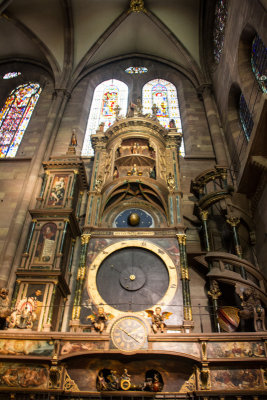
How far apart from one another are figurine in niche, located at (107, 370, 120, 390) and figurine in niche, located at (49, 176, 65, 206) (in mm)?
4725

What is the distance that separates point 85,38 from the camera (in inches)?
650

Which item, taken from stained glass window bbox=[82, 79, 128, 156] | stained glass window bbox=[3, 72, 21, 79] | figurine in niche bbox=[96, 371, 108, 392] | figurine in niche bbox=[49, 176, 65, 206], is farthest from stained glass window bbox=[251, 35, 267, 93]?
stained glass window bbox=[3, 72, 21, 79]

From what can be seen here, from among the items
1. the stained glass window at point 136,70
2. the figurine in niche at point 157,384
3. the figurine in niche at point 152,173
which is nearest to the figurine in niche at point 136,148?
the figurine in niche at point 152,173

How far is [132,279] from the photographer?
8438mm

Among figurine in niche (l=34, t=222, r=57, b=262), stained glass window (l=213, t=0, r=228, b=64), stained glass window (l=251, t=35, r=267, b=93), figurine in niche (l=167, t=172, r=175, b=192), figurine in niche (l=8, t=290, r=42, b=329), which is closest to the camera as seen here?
figurine in niche (l=8, t=290, r=42, b=329)

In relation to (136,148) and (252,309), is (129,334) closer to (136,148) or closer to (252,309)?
(252,309)

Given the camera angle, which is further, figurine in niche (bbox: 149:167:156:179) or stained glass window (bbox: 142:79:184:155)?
stained glass window (bbox: 142:79:184:155)

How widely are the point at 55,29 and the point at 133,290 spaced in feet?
41.9

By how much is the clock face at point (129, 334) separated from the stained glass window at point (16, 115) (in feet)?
29.7

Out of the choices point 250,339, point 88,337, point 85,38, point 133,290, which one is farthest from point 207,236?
point 85,38

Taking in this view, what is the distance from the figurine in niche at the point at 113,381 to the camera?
6.14 metres

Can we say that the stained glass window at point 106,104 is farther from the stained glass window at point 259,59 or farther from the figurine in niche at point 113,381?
the figurine in niche at point 113,381

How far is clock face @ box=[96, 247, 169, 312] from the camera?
26.8 feet

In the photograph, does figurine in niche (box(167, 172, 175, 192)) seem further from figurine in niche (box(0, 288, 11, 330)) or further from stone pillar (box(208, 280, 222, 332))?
figurine in niche (box(0, 288, 11, 330))
